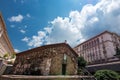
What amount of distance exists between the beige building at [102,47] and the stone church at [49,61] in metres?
30.3

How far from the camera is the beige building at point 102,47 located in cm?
4716

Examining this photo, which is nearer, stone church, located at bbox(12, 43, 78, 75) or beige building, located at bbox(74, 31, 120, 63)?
stone church, located at bbox(12, 43, 78, 75)

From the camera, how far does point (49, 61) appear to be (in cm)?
1631

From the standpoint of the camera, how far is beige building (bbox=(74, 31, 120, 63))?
4716 cm

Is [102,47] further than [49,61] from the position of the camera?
Yes

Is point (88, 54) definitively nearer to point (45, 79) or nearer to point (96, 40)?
point (96, 40)

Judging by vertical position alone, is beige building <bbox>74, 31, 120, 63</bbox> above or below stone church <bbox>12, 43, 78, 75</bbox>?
above

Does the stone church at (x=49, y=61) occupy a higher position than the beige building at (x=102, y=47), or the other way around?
the beige building at (x=102, y=47)

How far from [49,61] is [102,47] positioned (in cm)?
3865

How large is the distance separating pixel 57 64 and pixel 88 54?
4360 centimetres

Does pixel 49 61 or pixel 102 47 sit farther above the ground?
pixel 102 47

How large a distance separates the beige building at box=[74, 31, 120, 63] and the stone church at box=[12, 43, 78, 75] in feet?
99.6

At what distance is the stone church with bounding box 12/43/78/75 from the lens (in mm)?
16062

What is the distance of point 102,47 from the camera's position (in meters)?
49.8
